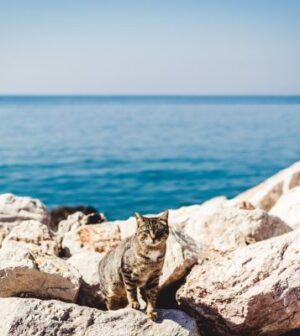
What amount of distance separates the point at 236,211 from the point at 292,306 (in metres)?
2.30

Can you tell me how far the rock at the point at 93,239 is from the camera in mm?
8312

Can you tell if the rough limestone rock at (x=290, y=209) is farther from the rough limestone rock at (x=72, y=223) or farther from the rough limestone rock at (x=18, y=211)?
the rough limestone rock at (x=18, y=211)

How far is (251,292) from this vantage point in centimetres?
604

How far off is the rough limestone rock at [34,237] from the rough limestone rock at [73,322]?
2162 mm

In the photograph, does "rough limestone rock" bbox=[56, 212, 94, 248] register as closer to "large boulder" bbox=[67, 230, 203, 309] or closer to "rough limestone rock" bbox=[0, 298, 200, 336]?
"large boulder" bbox=[67, 230, 203, 309]

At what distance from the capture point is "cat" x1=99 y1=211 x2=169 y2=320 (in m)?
5.80

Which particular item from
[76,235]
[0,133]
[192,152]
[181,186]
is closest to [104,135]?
[0,133]

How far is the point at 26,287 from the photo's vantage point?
6.30 metres

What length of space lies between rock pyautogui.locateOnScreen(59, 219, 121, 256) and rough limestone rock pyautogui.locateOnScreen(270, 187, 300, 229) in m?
2.84

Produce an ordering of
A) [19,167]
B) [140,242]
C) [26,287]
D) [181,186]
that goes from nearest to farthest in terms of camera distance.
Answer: [140,242]
[26,287]
[181,186]
[19,167]

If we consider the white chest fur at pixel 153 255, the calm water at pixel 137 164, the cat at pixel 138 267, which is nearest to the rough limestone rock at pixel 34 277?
the cat at pixel 138 267

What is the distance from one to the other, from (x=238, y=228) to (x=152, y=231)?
91.3 inches

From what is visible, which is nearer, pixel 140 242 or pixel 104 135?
pixel 140 242

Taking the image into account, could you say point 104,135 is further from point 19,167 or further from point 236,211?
point 236,211
